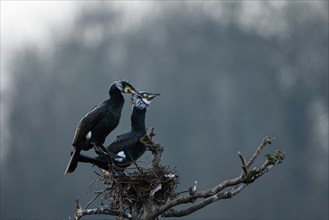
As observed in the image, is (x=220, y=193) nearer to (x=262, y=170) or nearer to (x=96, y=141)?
(x=262, y=170)

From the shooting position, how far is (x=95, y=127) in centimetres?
960

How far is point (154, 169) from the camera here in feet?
29.9

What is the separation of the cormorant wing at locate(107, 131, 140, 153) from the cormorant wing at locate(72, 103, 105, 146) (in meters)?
0.72

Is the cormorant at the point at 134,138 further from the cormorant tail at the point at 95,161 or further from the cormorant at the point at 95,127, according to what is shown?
the cormorant at the point at 95,127

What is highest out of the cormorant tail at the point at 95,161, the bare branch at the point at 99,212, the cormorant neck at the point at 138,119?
the cormorant neck at the point at 138,119

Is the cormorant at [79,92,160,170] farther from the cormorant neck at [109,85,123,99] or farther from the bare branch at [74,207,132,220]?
the bare branch at [74,207,132,220]

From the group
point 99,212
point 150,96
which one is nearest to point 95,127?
point 150,96

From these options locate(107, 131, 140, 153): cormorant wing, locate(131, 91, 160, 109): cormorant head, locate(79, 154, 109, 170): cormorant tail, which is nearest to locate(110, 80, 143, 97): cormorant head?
locate(131, 91, 160, 109): cormorant head

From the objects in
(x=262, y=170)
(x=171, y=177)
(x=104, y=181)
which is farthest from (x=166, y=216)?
(x=262, y=170)

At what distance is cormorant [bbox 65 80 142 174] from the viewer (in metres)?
9.59

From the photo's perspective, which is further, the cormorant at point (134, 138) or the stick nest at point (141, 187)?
the cormorant at point (134, 138)

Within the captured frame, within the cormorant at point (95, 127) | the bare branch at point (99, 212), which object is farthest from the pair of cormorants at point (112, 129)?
the bare branch at point (99, 212)

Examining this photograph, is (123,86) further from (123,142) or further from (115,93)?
(123,142)

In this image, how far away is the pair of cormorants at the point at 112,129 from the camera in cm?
960
